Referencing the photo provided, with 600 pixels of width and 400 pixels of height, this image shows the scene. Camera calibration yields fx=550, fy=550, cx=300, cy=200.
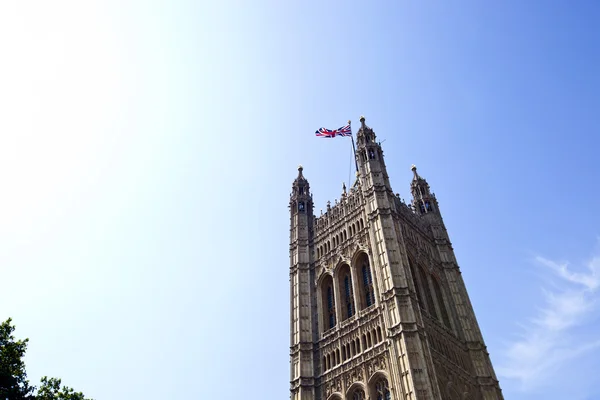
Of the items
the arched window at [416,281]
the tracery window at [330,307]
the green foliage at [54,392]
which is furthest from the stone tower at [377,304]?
the green foliage at [54,392]

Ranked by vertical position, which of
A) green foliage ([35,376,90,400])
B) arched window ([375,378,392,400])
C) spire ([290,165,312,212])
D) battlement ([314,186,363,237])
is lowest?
green foliage ([35,376,90,400])

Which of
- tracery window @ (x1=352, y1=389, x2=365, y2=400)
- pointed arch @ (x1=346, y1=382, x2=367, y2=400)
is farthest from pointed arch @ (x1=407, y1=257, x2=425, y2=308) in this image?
tracery window @ (x1=352, y1=389, x2=365, y2=400)

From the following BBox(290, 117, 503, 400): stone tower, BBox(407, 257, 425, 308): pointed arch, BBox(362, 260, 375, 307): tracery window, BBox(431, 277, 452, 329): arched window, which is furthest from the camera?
BBox(431, 277, 452, 329): arched window

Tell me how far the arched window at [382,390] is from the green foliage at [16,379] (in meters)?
18.8

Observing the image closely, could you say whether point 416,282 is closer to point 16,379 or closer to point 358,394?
point 358,394

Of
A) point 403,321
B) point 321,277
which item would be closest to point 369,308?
point 403,321

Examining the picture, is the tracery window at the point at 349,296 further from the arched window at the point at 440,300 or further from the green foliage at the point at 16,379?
the green foliage at the point at 16,379

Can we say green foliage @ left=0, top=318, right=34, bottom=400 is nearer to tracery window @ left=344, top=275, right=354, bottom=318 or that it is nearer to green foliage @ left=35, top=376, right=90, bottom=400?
green foliage @ left=35, top=376, right=90, bottom=400

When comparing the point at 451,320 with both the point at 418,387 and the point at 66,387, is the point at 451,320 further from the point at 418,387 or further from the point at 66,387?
the point at 66,387

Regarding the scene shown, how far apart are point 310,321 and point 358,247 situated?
23.8 feet

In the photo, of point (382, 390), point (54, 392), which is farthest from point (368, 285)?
point (54, 392)

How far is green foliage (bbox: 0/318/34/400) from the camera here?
885 inches

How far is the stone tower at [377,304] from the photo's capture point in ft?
118

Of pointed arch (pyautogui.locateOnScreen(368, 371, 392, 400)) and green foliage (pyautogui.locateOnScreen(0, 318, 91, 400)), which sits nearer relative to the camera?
green foliage (pyautogui.locateOnScreen(0, 318, 91, 400))
